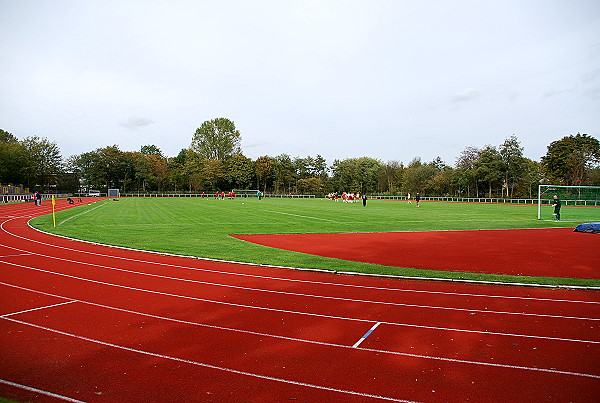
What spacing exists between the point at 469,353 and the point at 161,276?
784 centimetres

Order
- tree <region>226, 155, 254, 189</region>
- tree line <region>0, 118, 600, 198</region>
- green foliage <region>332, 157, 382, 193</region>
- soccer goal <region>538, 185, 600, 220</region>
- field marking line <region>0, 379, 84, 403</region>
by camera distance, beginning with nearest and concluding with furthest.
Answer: field marking line <region>0, 379, 84, 403</region> < soccer goal <region>538, 185, 600, 220</region> < tree line <region>0, 118, 600, 198</region> < tree <region>226, 155, 254, 189</region> < green foliage <region>332, 157, 382, 193</region>

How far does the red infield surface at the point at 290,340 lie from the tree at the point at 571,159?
6634 cm

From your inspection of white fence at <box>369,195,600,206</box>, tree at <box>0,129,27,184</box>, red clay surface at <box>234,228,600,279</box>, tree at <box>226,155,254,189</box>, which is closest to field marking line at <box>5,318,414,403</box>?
red clay surface at <box>234,228,600,279</box>

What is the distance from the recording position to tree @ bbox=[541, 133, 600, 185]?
2457 inches

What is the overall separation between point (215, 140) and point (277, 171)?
19.6m

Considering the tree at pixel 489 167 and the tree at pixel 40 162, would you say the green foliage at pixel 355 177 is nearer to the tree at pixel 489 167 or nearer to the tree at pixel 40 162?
the tree at pixel 489 167

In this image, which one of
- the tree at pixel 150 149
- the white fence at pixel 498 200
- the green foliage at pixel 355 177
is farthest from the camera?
the tree at pixel 150 149

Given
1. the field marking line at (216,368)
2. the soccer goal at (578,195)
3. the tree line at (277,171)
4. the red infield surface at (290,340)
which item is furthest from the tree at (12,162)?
the soccer goal at (578,195)

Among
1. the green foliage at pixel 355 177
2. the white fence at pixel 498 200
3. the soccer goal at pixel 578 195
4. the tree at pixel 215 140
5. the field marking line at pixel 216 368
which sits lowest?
the field marking line at pixel 216 368

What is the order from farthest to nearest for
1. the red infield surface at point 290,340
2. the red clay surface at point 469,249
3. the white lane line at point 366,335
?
the red clay surface at point 469,249 → the white lane line at point 366,335 → the red infield surface at point 290,340

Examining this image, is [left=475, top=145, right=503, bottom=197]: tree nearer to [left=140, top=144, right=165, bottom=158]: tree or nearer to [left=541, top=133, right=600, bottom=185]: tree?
[left=541, top=133, right=600, bottom=185]: tree

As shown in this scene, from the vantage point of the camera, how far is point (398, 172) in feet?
348

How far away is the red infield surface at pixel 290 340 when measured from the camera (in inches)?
184

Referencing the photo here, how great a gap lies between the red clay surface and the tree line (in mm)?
53808
